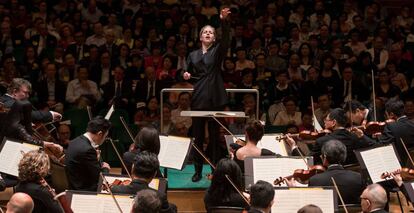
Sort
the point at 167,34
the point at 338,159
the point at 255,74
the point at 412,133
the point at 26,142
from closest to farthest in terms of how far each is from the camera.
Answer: the point at 338,159 → the point at 26,142 → the point at 412,133 → the point at 255,74 → the point at 167,34

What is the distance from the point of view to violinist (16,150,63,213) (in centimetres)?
587

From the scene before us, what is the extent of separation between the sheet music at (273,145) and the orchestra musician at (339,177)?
1260 mm

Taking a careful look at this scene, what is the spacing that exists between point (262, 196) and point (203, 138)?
3.14 metres

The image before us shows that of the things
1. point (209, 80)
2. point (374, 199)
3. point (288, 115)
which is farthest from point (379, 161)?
point (288, 115)

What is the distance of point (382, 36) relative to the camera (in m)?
13.5

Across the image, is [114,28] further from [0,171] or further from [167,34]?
[0,171]

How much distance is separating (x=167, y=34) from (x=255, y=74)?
182 cm

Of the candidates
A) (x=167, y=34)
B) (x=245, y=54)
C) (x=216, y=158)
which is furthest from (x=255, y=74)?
(x=216, y=158)

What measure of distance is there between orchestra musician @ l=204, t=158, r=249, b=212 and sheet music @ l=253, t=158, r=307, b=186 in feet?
1.23

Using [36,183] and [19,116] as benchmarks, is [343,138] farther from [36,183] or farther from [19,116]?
[36,183]

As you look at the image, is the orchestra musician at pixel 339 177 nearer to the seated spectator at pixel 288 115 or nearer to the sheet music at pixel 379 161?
the sheet music at pixel 379 161

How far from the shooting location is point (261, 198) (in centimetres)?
570

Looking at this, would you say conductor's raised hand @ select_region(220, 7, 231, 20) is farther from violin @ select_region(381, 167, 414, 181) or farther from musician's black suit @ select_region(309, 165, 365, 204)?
violin @ select_region(381, 167, 414, 181)

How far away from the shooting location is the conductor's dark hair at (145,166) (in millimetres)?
6105
